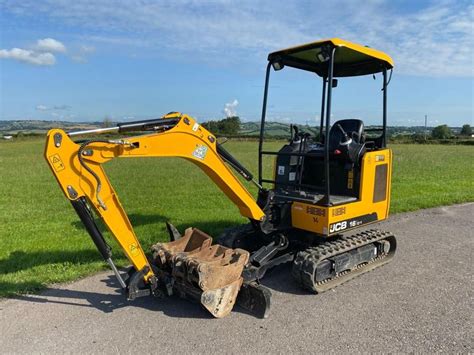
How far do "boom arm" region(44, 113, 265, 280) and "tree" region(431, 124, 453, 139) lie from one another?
69.6 metres

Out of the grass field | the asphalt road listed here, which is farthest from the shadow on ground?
the grass field

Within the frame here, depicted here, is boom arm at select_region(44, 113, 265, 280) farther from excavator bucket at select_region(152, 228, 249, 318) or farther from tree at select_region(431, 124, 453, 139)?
tree at select_region(431, 124, 453, 139)

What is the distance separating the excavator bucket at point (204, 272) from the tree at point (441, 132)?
6946 cm

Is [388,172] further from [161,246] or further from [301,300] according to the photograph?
[161,246]

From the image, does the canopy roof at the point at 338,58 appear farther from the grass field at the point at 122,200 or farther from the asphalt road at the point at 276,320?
the grass field at the point at 122,200

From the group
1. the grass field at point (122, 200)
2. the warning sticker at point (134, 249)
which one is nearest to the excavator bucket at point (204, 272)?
the warning sticker at point (134, 249)

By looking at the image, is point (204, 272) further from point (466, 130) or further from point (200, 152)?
point (466, 130)

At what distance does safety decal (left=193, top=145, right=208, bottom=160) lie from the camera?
5.09 meters

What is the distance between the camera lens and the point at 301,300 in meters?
5.25

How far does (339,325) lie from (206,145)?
2.55 m

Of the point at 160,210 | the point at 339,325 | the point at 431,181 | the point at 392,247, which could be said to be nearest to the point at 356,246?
the point at 392,247

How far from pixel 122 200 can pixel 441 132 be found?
227ft

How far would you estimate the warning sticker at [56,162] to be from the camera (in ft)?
13.8

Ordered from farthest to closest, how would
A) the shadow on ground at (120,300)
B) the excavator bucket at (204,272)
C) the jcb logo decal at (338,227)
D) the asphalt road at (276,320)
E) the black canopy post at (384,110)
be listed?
the black canopy post at (384,110)
the jcb logo decal at (338,227)
the shadow on ground at (120,300)
the excavator bucket at (204,272)
the asphalt road at (276,320)
